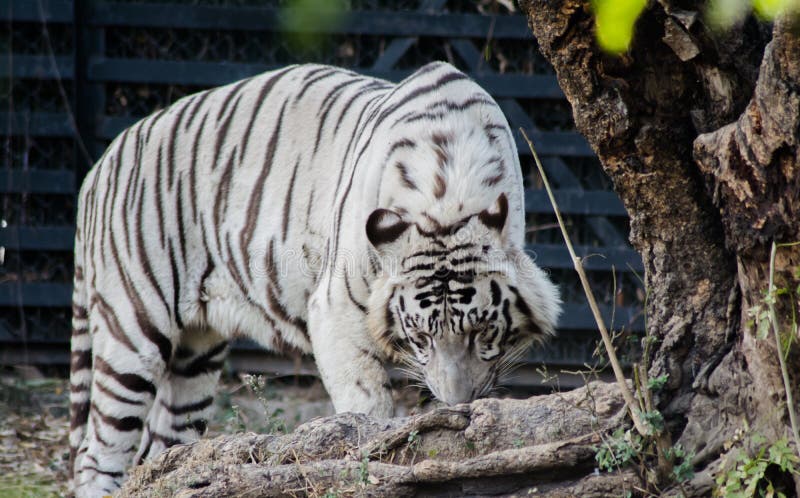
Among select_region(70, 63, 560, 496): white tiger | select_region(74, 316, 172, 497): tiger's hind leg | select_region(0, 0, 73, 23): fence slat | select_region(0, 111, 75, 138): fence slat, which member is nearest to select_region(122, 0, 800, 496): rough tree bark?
select_region(70, 63, 560, 496): white tiger

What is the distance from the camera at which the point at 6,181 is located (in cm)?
631

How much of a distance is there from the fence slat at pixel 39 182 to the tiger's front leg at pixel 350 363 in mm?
3282

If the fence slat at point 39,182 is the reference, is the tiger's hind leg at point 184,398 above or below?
below

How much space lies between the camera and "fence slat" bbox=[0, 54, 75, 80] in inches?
245

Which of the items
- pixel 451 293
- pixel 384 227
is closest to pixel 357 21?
pixel 384 227

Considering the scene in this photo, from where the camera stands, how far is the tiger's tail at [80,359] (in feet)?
15.8

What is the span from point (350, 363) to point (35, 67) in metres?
3.78

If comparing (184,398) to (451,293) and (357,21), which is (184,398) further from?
(357,21)

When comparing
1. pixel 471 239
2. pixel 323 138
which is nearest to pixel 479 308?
pixel 471 239

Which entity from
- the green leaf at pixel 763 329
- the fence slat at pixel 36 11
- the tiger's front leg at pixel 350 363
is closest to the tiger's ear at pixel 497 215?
the tiger's front leg at pixel 350 363

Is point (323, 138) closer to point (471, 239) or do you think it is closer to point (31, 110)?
point (471, 239)

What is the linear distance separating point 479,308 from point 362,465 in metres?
1.06

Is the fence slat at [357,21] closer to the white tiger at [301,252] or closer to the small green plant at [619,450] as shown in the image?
the white tiger at [301,252]

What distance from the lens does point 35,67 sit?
623 cm
